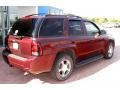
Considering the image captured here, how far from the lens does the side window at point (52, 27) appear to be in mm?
4965

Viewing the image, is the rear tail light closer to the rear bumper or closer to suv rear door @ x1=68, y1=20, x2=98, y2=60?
the rear bumper

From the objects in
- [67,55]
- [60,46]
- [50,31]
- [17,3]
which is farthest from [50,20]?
[17,3]

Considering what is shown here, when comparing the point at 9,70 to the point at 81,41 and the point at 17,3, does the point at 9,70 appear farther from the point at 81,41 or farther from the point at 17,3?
the point at 17,3

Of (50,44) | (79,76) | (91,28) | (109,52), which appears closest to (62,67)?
(79,76)

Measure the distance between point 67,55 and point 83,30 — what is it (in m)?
1.14

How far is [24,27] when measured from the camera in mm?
5289

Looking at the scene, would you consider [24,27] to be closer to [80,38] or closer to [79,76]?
[80,38]

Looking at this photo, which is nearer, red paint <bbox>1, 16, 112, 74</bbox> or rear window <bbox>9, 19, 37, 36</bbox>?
red paint <bbox>1, 16, 112, 74</bbox>

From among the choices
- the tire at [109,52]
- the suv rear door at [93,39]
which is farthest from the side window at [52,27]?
the tire at [109,52]

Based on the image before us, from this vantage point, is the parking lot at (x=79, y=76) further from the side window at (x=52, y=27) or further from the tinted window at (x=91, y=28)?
the side window at (x=52, y=27)

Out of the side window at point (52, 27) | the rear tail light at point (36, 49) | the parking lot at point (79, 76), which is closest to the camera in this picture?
the rear tail light at point (36, 49)

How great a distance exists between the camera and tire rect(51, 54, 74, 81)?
17.2 ft

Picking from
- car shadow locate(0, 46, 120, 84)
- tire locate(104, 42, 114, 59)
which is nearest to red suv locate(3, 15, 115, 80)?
car shadow locate(0, 46, 120, 84)

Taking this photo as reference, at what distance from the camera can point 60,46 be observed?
17.2 ft
